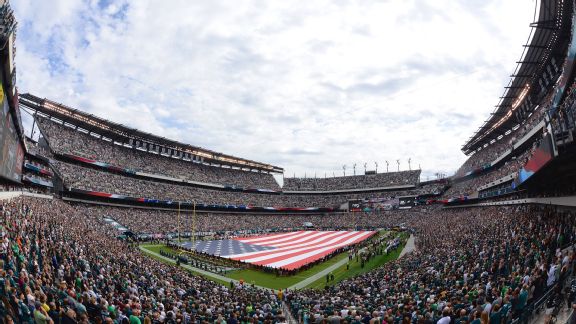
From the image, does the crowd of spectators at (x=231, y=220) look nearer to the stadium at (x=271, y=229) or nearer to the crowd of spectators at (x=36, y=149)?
the stadium at (x=271, y=229)

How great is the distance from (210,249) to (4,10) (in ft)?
106

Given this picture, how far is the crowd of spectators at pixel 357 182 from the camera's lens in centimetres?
Answer: 9559

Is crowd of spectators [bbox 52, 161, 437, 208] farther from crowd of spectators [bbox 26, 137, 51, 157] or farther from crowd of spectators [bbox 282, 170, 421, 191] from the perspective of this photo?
crowd of spectators [bbox 282, 170, 421, 191]

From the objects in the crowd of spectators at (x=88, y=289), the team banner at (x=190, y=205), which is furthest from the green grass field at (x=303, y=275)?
the team banner at (x=190, y=205)

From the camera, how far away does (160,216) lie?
2325 inches

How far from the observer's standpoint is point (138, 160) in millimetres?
67625

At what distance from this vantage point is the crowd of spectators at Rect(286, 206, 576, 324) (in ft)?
32.6

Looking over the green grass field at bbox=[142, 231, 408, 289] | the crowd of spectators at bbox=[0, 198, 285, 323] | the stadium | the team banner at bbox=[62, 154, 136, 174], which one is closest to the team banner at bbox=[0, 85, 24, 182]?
the stadium

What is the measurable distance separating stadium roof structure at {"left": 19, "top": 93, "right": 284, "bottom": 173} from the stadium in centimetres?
33

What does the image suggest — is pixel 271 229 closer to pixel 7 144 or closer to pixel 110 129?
pixel 110 129

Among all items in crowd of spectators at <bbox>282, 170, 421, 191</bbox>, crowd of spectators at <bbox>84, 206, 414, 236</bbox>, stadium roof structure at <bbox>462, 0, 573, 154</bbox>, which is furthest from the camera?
crowd of spectators at <bbox>282, 170, 421, 191</bbox>

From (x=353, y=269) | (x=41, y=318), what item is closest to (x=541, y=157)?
(x=41, y=318)

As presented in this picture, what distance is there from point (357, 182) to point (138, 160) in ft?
191

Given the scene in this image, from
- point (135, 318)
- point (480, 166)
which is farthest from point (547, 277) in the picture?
point (480, 166)
